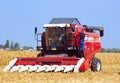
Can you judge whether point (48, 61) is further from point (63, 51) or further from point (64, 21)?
point (64, 21)

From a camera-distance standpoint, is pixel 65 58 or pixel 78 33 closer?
pixel 65 58

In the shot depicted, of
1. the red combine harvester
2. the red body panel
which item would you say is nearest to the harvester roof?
the red combine harvester

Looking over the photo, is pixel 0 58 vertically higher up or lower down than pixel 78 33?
lower down

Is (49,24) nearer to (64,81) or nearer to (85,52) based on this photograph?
(85,52)

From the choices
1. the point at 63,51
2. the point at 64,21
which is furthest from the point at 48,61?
the point at 64,21

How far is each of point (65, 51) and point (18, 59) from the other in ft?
7.29

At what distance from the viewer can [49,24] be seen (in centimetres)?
1839

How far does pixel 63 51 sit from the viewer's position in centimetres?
1830

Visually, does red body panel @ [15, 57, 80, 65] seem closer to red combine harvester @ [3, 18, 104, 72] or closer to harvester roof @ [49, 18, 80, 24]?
red combine harvester @ [3, 18, 104, 72]

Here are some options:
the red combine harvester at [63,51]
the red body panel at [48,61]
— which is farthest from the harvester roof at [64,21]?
the red body panel at [48,61]

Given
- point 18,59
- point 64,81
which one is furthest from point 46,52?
point 64,81

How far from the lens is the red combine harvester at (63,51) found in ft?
55.4

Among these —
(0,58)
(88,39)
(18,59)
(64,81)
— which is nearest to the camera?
(64,81)

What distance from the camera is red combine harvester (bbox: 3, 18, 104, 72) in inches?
665
